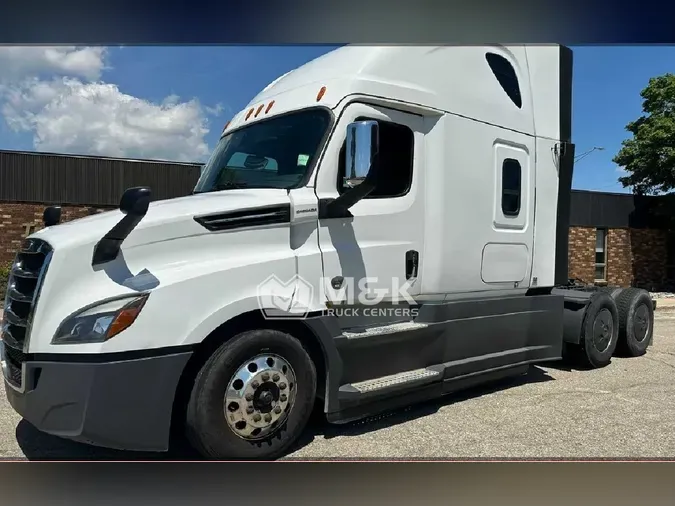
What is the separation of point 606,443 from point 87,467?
11.7 ft

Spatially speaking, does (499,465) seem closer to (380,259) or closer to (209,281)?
(380,259)

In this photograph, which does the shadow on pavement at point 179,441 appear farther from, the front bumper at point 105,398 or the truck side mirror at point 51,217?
the truck side mirror at point 51,217

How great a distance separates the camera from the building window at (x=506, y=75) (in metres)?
4.82

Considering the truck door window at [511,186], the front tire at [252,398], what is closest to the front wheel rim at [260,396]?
the front tire at [252,398]

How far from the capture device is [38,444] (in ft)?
12.1

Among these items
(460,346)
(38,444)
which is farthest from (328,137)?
(38,444)

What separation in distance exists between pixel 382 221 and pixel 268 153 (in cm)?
100

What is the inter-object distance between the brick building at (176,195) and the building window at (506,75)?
1.31 meters

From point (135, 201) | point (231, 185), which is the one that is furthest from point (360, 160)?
point (135, 201)

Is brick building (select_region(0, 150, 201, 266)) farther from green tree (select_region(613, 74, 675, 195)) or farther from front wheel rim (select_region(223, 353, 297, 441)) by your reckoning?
green tree (select_region(613, 74, 675, 195))

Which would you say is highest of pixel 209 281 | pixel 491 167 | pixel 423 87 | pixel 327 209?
pixel 423 87

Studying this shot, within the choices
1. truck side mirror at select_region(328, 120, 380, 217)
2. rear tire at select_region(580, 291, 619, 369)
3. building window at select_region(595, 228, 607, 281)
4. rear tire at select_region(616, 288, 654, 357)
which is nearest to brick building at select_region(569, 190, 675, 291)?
building window at select_region(595, 228, 607, 281)

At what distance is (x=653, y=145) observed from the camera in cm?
502

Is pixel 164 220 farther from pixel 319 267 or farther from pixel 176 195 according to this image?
pixel 319 267
